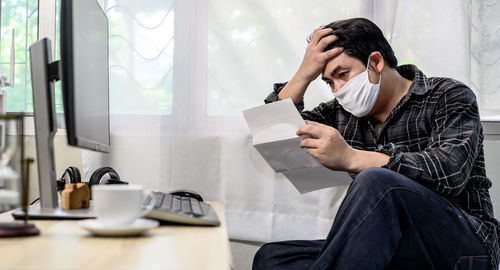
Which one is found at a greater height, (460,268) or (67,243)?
(67,243)

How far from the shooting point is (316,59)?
66.2 inches

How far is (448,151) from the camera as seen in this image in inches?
53.2

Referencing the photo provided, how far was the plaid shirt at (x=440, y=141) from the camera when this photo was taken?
52.1 inches

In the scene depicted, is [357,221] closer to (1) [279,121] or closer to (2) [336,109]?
(1) [279,121]

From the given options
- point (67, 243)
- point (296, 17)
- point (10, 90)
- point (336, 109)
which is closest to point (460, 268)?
point (336, 109)

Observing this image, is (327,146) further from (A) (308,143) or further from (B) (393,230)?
(B) (393,230)

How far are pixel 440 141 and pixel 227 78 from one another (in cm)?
78

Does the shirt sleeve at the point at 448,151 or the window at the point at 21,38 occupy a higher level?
the window at the point at 21,38

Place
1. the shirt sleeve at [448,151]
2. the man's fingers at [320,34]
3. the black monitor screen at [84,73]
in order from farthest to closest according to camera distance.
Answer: the man's fingers at [320,34] < the shirt sleeve at [448,151] < the black monitor screen at [84,73]

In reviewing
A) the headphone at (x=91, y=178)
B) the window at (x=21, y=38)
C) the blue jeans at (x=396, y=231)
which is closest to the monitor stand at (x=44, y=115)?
the headphone at (x=91, y=178)

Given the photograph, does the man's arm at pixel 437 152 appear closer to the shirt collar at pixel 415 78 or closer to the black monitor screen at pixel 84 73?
the shirt collar at pixel 415 78

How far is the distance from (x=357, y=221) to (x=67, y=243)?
56cm

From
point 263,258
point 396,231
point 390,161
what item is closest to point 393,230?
point 396,231

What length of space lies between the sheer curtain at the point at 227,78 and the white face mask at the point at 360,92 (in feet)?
0.98
